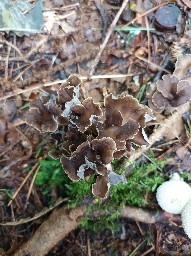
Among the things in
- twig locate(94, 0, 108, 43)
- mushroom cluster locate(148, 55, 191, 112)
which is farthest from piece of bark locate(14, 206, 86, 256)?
twig locate(94, 0, 108, 43)

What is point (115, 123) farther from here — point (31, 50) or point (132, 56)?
point (31, 50)

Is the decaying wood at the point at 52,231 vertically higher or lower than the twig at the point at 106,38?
lower

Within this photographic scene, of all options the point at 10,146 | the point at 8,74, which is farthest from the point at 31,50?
the point at 10,146

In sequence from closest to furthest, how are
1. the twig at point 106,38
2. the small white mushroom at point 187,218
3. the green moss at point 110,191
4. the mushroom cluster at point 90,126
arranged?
the mushroom cluster at point 90,126 < the small white mushroom at point 187,218 < the green moss at point 110,191 < the twig at point 106,38

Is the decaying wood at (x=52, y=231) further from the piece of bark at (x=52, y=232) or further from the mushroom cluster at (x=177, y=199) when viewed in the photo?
the mushroom cluster at (x=177, y=199)

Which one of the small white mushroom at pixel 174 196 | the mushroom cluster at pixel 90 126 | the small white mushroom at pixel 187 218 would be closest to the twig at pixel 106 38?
the mushroom cluster at pixel 90 126

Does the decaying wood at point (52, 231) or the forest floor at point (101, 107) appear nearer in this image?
the decaying wood at point (52, 231)

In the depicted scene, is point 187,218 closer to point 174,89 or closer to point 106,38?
point 174,89
